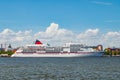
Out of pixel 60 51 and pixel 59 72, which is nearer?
pixel 59 72

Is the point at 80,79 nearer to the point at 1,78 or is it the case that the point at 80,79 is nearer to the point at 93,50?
the point at 1,78

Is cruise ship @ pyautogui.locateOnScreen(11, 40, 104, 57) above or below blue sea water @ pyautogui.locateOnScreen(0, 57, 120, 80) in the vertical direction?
above

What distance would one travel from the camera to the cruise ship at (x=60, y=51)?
183500 mm

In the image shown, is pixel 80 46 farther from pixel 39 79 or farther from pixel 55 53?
pixel 39 79

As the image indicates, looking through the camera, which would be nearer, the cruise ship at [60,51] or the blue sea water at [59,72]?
the blue sea water at [59,72]

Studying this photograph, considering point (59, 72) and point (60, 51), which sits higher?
point (60, 51)

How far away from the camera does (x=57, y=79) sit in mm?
47000

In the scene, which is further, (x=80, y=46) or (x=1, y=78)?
(x=80, y=46)

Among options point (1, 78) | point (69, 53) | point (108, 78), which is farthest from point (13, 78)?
point (69, 53)

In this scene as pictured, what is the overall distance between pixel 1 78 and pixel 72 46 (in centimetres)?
14104

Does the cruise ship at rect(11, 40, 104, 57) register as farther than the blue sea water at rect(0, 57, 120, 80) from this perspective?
Yes

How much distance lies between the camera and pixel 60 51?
185250 mm

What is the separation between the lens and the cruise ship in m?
184

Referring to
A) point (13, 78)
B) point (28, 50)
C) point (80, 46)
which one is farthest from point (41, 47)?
point (13, 78)
